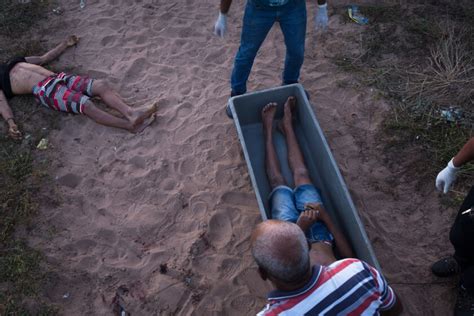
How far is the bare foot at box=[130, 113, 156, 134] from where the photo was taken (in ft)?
12.8

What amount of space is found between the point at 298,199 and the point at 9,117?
9.37ft

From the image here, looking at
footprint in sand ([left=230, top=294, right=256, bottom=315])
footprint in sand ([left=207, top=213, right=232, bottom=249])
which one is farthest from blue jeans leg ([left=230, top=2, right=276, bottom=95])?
footprint in sand ([left=230, top=294, right=256, bottom=315])

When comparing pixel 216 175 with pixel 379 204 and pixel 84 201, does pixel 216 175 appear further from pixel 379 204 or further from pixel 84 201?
pixel 379 204

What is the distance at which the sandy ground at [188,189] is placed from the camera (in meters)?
2.94

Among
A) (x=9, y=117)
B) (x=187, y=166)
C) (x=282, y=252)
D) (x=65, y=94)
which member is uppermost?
(x=282, y=252)

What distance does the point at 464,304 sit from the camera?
2.71m

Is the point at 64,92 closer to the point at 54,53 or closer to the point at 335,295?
the point at 54,53

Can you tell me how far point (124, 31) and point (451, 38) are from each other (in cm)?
359

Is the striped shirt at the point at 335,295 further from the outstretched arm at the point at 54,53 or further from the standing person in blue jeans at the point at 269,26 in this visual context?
the outstretched arm at the point at 54,53

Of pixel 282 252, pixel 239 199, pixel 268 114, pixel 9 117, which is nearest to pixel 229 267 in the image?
pixel 239 199

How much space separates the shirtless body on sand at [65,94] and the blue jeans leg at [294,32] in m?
1.36

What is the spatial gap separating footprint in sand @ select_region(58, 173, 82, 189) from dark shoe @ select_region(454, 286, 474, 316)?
3027 mm

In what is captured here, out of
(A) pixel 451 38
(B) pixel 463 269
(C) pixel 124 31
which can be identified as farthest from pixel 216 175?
(A) pixel 451 38

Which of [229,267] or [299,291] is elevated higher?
[299,291]
